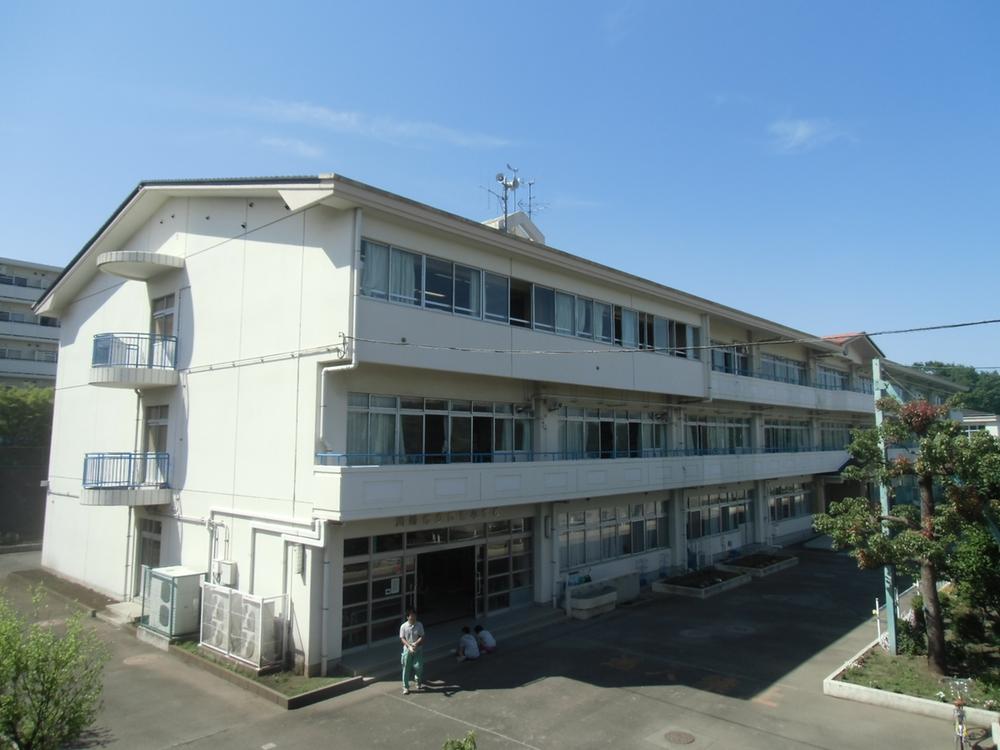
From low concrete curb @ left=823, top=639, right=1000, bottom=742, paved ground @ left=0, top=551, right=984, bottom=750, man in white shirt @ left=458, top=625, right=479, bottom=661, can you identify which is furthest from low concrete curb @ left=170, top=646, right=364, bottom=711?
low concrete curb @ left=823, top=639, right=1000, bottom=742

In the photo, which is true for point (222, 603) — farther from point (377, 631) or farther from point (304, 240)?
point (304, 240)

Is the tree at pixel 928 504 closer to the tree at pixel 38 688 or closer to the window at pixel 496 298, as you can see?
the window at pixel 496 298

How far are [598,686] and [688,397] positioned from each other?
12.9m

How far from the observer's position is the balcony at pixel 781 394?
79.2ft

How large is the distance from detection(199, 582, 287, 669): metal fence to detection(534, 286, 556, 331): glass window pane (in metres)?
9.16

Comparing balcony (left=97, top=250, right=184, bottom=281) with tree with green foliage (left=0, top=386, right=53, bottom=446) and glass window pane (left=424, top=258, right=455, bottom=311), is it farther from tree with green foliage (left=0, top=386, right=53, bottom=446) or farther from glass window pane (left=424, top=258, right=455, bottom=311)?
tree with green foliage (left=0, top=386, right=53, bottom=446)

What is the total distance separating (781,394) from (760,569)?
8435 mm

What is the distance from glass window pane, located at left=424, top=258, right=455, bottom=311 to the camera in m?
14.5

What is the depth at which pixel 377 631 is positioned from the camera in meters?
14.3

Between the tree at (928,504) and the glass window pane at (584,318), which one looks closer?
the tree at (928,504)

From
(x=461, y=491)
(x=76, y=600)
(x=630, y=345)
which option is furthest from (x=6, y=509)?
(x=630, y=345)

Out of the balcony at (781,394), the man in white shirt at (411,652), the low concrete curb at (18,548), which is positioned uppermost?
the balcony at (781,394)

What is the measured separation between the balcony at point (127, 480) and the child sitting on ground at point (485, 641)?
936cm

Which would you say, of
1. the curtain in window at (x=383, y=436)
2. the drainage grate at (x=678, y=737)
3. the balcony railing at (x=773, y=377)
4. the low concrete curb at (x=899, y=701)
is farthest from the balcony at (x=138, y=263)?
the low concrete curb at (x=899, y=701)
